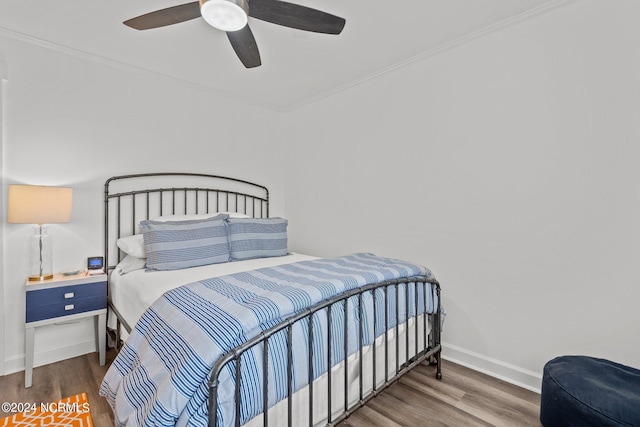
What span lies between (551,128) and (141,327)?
272cm

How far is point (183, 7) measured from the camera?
1.69m

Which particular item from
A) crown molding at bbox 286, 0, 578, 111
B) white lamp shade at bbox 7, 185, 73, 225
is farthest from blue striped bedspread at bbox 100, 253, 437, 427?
crown molding at bbox 286, 0, 578, 111

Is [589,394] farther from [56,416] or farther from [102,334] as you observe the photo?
[102,334]

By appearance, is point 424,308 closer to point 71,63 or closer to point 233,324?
point 233,324

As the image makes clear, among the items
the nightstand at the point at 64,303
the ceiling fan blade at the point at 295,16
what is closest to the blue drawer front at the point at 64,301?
the nightstand at the point at 64,303

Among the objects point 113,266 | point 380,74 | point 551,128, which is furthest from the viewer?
point 380,74

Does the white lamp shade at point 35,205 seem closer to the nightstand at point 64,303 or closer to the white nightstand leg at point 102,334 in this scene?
the nightstand at point 64,303

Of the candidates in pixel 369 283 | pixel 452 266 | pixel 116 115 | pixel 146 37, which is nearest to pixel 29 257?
pixel 116 115

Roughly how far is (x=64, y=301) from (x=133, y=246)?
58 cm

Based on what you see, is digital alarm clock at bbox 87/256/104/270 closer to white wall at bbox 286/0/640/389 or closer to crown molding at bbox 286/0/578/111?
white wall at bbox 286/0/640/389

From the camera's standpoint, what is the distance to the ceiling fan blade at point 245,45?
1.86 metres

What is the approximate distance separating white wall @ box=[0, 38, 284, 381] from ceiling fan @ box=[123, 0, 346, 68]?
4.30ft

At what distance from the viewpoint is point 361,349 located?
1.62 metres

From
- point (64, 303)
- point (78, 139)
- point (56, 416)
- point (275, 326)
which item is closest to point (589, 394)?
point (275, 326)
